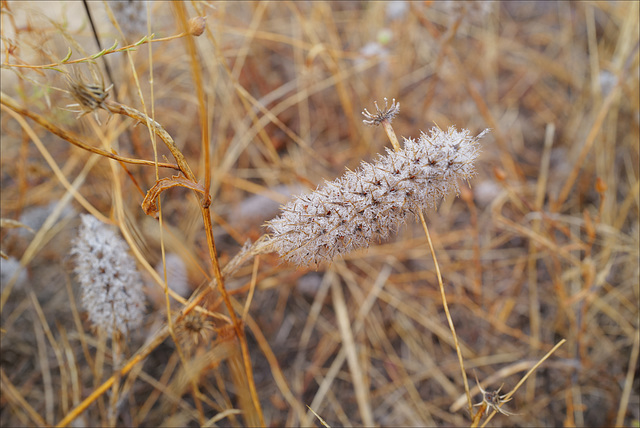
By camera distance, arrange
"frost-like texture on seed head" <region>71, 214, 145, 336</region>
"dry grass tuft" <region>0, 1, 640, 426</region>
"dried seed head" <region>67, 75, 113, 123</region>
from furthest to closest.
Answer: "dry grass tuft" <region>0, 1, 640, 426</region> → "frost-like texture on seed head" <region>71, 214, 145, 336</region> → "dried seed head" <region>67, 75, 113, 123</region>

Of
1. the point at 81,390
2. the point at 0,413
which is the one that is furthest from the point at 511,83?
the point at 0,413

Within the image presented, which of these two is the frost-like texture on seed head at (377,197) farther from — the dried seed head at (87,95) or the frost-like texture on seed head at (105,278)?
the frost-like texture on seed head at (105,278)

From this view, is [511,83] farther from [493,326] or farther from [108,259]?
[108,259]

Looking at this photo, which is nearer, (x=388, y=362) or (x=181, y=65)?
(x=388, y=362)

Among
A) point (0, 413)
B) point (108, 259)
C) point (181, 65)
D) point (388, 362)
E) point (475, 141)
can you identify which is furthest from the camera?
point (181, 65)

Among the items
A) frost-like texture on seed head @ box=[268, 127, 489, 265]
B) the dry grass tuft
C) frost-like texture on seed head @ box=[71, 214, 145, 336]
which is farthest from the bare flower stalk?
frost-like texture on seed head @ box=[71, 214, 145, 336]

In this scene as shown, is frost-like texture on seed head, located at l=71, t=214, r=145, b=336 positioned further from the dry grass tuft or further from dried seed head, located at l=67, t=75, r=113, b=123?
dried seed head, located at l=67, t=75, r=113, b=123
